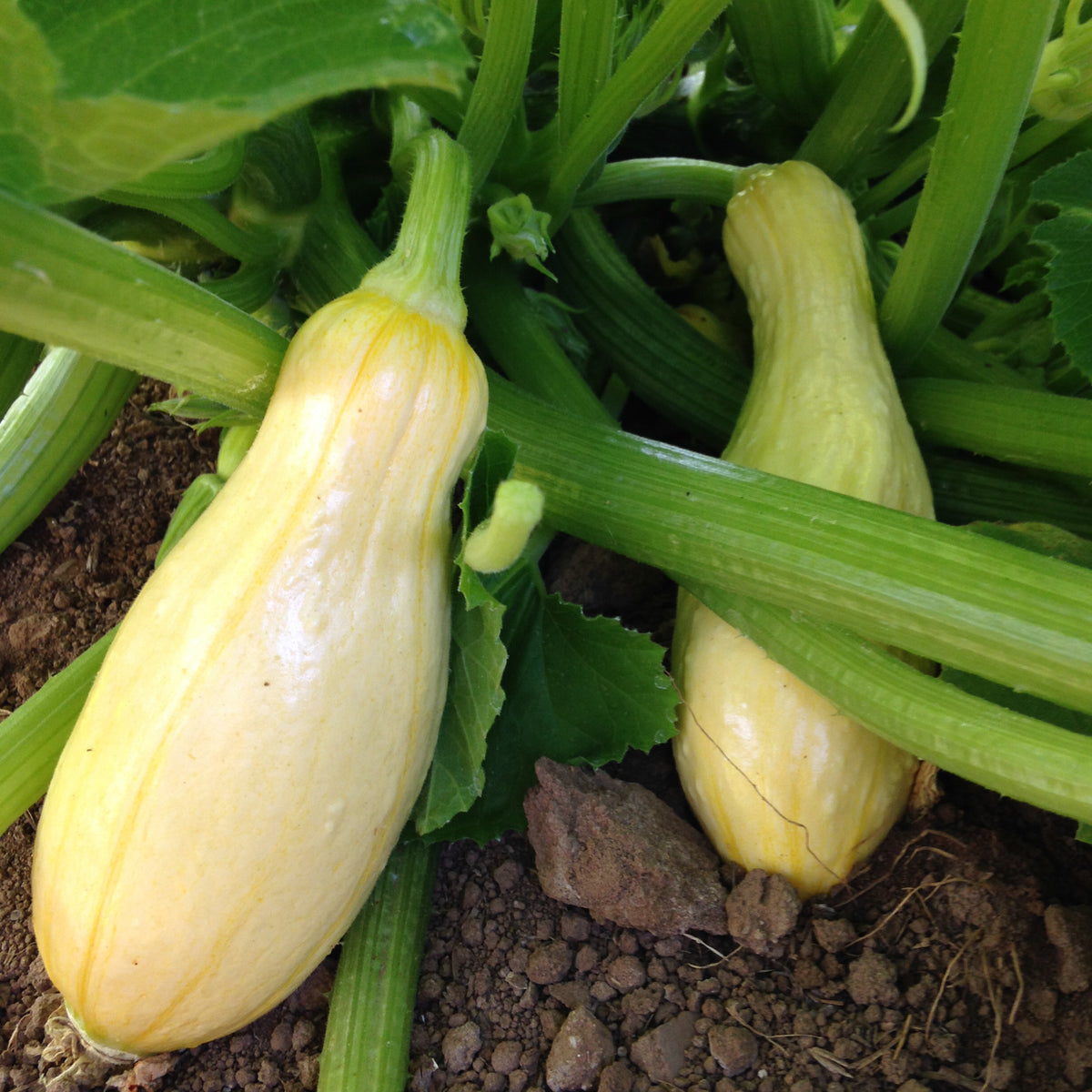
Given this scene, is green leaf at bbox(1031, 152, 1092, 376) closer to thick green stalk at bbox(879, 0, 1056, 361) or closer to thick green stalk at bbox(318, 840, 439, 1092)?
thick green stalk at bbox(879, 0, 1056, 361)

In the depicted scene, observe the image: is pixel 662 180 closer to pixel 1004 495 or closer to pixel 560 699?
pixel 1004 495

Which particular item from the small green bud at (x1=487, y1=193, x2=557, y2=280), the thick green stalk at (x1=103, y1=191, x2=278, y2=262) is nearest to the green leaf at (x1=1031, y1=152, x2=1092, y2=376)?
the small green bud at (x1=487, y1=193, x2=557, y2=280)

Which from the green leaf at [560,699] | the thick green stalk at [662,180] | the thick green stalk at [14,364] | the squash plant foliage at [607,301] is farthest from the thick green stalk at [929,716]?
the thick green stalk at [14,364]

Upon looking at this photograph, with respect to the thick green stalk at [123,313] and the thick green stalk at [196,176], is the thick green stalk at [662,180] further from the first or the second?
the thick green stalk at [123,313]

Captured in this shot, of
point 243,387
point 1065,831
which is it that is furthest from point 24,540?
point 1065,831

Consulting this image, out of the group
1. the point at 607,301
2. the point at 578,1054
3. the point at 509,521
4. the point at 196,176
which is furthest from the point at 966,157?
the point at 578,1054

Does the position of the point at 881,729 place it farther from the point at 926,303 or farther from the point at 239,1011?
the point at 239,1011

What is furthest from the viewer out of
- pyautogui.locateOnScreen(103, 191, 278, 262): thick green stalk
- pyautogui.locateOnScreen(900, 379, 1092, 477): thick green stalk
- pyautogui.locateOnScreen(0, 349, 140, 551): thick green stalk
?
pyautogui.locateOnScreen(0, 349, 140, 551): thick green stalk
